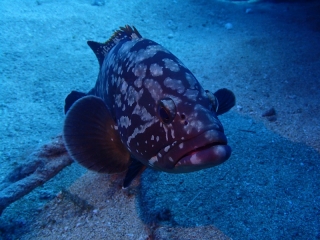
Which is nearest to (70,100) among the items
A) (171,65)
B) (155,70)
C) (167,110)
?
(155,70)

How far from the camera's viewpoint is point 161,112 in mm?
2324

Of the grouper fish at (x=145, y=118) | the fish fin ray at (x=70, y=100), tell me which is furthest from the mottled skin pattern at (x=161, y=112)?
the fish fin ray at (x=70, y=100)

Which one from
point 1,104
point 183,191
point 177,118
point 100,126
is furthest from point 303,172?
point 1,104

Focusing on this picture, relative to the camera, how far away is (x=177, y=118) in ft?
7.26

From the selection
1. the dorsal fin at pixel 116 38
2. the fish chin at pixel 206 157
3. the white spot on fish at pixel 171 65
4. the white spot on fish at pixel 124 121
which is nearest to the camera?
the fish chin at pixel 206 157

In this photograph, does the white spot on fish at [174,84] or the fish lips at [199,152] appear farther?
the white spot on fish at [174,84]

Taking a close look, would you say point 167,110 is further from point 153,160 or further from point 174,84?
point 153,160

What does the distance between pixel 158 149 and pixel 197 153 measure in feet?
1.44

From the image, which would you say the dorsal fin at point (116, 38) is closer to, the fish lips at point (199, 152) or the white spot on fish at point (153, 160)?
the white spot on fish at point (153, 160)

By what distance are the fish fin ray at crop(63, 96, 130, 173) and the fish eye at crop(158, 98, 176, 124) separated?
3.00ft

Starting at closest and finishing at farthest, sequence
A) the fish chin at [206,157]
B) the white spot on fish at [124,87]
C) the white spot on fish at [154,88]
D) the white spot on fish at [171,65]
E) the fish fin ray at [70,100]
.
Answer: the fish chin at [206,157] → the white spot on fish at [154,88] → the white spot on fish at [171,65] → the white spot on fish at [124,87] → the fish fin ray at [70,100]

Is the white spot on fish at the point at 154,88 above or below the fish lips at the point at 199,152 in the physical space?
above

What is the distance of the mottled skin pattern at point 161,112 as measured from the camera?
204 centimetres

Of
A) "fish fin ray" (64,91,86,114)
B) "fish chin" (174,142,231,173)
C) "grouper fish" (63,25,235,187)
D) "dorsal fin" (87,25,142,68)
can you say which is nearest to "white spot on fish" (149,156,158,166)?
"grouper fish" (63,25,235,187)
